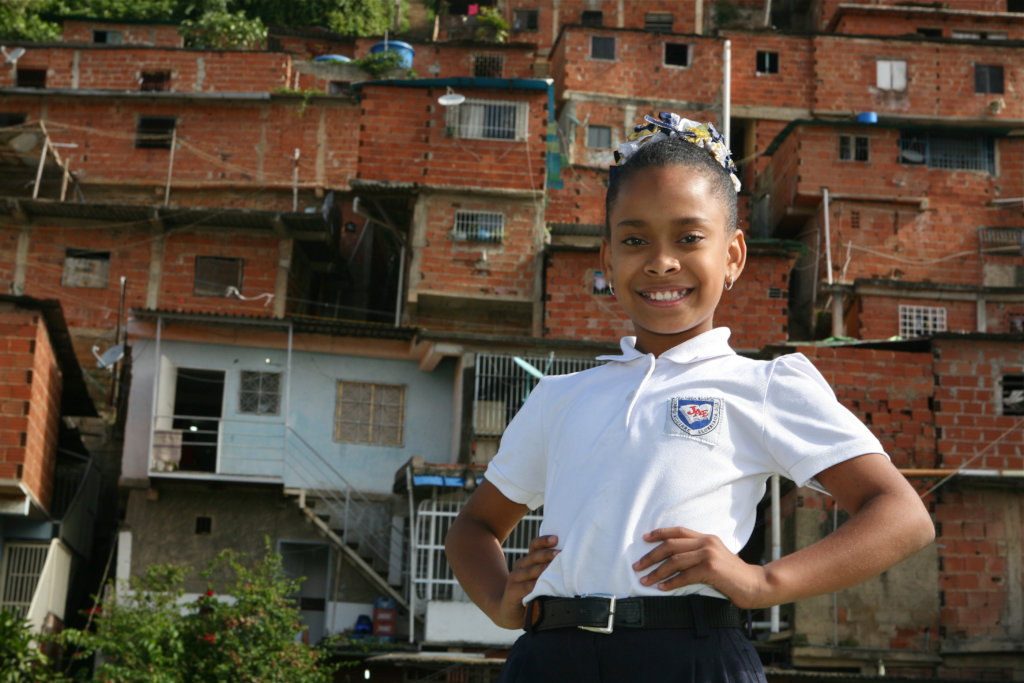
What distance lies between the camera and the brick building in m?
21.8

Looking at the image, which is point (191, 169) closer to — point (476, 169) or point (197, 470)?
point (476, 169)

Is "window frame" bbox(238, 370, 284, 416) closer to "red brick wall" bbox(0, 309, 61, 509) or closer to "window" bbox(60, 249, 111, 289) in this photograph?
"red brick wall" bbox(0, 309, 61, 509)

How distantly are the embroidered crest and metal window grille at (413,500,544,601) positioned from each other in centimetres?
1889

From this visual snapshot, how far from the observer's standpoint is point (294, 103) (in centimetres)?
3155

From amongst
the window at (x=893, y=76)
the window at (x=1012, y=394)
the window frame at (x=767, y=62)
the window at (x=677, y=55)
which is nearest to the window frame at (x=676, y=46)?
the window at (x=677, y=55)

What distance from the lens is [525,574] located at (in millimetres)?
2707

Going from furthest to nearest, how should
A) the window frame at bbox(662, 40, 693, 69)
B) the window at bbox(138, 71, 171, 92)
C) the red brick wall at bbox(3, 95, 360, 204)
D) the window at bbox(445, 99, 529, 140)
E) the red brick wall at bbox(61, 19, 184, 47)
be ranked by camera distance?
the red brick wall at bbox(61, 19, 184, 47)
the window frame at bbox(662, 40, 693, 69)
the window at bbox(138, 71, 171, 92)
the red brick wall at bbox(3, 95, 360, 204)
the window at bbox(445, 99, 529, 140)

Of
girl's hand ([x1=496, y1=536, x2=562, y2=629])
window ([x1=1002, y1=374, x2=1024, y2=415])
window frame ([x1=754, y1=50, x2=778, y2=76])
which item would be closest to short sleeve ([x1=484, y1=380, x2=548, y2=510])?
girl's hand ([x1=496, y1=536, x2=562, y2=629])

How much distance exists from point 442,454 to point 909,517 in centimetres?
2212

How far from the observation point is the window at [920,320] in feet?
95.8

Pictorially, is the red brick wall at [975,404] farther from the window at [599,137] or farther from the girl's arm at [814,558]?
the girl's arm at [814,558]

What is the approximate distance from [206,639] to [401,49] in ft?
70.6

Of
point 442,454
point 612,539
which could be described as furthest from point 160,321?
point 612,539

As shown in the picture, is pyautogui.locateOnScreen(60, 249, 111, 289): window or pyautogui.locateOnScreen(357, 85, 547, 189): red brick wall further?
pyautogui.locateOnScreen(60, 249, 111, 289): window
